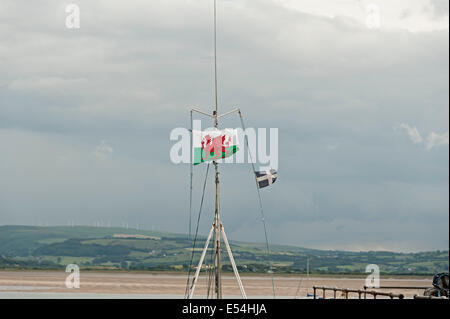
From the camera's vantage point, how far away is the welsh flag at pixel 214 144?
3162 centimetres

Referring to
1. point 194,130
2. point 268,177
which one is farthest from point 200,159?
point 268,177

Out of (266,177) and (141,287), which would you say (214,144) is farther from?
(141,287)

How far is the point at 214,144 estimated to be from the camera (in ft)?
104

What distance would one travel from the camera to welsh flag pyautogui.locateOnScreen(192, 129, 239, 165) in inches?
1245

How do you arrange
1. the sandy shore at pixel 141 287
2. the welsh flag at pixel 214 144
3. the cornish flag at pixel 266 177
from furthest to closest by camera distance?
the sandy shore at pixel 141 287
the cornish flag at pixel 266 177
the welsh flag at pixel 214 144

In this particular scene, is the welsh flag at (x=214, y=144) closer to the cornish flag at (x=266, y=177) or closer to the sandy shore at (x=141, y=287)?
the cornish flag at (x=266, y=177)

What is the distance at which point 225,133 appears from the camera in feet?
104

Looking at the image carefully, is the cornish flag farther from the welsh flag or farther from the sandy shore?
the sandy shore

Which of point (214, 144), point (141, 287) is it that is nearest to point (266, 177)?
point (214, 144)

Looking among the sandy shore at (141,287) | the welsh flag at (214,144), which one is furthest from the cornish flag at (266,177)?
the sandy shore at (141,287)
